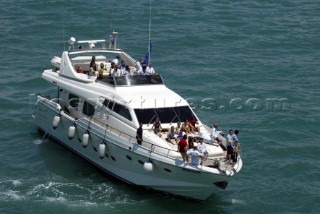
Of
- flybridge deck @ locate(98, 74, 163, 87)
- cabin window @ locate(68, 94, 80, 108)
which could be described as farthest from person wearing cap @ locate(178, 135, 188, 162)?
cabin window @ locate(68, 94, 80, 108)

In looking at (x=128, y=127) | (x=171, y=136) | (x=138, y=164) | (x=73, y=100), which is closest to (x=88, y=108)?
(x=73, y=100)

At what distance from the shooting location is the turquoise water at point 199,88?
26891 mm

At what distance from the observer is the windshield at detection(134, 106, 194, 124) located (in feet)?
89.6

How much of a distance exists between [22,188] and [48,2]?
92.5ft

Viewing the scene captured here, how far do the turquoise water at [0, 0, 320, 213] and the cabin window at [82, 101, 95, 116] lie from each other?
2.19 metres

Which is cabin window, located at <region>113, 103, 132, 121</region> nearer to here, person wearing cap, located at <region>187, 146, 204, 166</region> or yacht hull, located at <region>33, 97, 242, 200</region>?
yacht hull, located at <region>33, 97, 242, 200</region>

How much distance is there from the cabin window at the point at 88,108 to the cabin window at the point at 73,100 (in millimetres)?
754

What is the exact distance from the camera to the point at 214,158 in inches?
1009

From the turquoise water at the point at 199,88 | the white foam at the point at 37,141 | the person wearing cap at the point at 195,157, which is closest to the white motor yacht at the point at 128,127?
the person wearing cap at the point at 195,157

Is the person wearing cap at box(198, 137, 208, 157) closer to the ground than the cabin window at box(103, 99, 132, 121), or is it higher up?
closer to the ground

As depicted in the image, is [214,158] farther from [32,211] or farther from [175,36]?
[175,36]

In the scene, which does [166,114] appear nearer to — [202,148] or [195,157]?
Answer: [202,148]

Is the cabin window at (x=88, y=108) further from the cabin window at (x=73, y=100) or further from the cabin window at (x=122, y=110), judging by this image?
the cabin window at (x=122, y=110)

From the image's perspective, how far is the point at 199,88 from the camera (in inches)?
1506
